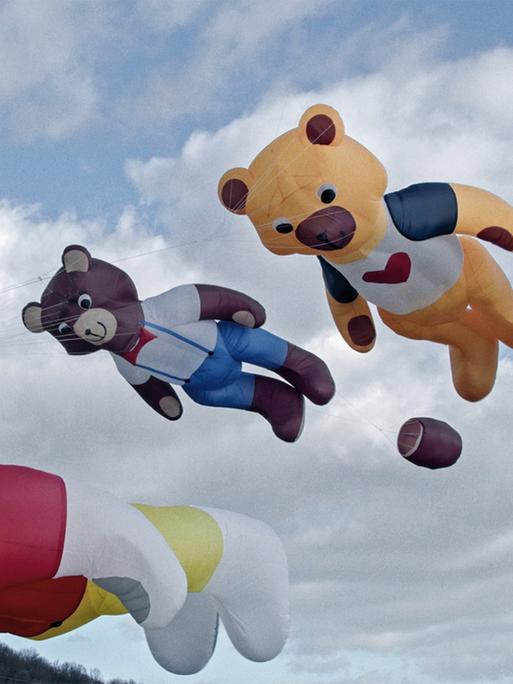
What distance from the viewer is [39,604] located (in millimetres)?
6172

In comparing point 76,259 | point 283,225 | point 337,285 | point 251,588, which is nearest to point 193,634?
point 251,588

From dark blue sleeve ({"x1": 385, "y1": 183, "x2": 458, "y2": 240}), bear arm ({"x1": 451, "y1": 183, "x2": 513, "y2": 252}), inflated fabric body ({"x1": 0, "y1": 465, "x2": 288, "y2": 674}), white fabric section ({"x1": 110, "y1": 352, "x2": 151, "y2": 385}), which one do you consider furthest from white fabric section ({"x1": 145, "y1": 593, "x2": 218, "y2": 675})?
bear arm ({"x1": 451, "y1": 183, "x2": 513, "y2": 252})

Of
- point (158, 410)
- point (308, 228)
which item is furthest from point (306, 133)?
point (158, 410)

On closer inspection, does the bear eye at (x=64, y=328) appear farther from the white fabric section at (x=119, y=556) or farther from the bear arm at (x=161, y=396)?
the white fabric section at (x=119, y=556)

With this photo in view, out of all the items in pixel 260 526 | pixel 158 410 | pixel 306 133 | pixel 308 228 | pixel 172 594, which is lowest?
pixel 172 594

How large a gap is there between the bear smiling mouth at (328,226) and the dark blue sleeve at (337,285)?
0.86 metres

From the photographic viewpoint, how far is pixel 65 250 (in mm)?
7152

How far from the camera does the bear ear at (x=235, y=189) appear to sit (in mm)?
7258

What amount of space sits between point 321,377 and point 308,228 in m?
1.03

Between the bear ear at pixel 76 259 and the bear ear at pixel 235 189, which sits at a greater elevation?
the bear ear at pixel 235 189

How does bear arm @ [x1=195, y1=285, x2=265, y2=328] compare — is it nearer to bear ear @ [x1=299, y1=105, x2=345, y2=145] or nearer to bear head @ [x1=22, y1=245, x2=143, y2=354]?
bear head @ [x1=22, y1=245, x2=143, y2=354]

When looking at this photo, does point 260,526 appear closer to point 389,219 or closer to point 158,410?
point 158,410

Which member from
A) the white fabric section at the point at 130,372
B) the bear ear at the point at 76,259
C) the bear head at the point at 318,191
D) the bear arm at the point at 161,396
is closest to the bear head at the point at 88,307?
the bear ear at the point at 76,259

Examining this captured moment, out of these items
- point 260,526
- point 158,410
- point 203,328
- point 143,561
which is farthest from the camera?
point 158,410
